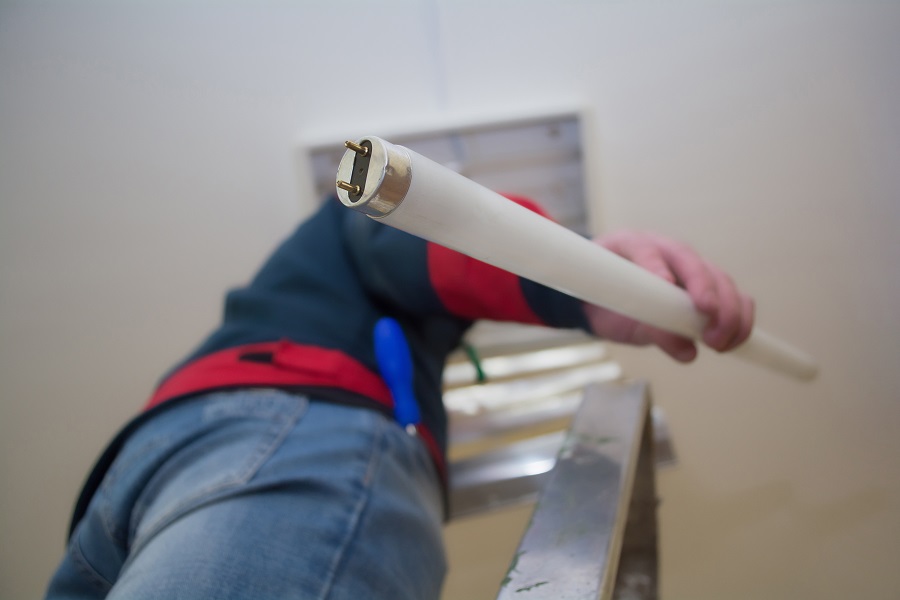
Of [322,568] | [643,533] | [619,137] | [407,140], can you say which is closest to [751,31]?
[619,137]

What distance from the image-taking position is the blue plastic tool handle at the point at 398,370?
1.22 ft

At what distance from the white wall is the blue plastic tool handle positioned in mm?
203

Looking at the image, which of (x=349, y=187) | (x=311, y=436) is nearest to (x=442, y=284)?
(x=311, y=436)

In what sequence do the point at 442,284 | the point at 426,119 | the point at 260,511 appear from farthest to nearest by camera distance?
the point at 426,119, the point at 442,284, the point at 260,511

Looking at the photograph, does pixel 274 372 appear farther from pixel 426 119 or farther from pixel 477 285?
pixel 426 119

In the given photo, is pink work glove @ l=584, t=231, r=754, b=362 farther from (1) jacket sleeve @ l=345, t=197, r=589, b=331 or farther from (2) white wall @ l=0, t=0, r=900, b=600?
(2) white wall @ l=0, t=0, r=900, b=600

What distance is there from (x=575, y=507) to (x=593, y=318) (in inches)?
4.6

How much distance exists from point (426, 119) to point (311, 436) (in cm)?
33

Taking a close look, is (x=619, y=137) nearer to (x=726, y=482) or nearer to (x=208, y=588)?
(x=726, y=482)

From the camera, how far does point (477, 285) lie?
35 centimetres

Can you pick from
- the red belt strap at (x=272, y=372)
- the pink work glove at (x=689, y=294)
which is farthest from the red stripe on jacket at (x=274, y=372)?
the pink work glove at (x=689, y=294)

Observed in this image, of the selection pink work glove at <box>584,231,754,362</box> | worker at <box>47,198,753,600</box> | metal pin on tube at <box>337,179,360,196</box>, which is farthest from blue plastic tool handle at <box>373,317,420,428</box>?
metal pin on tube at <box>337,179,360,196</box>

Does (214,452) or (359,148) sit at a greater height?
(359,148)

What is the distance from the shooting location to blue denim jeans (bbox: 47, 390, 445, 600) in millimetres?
231
